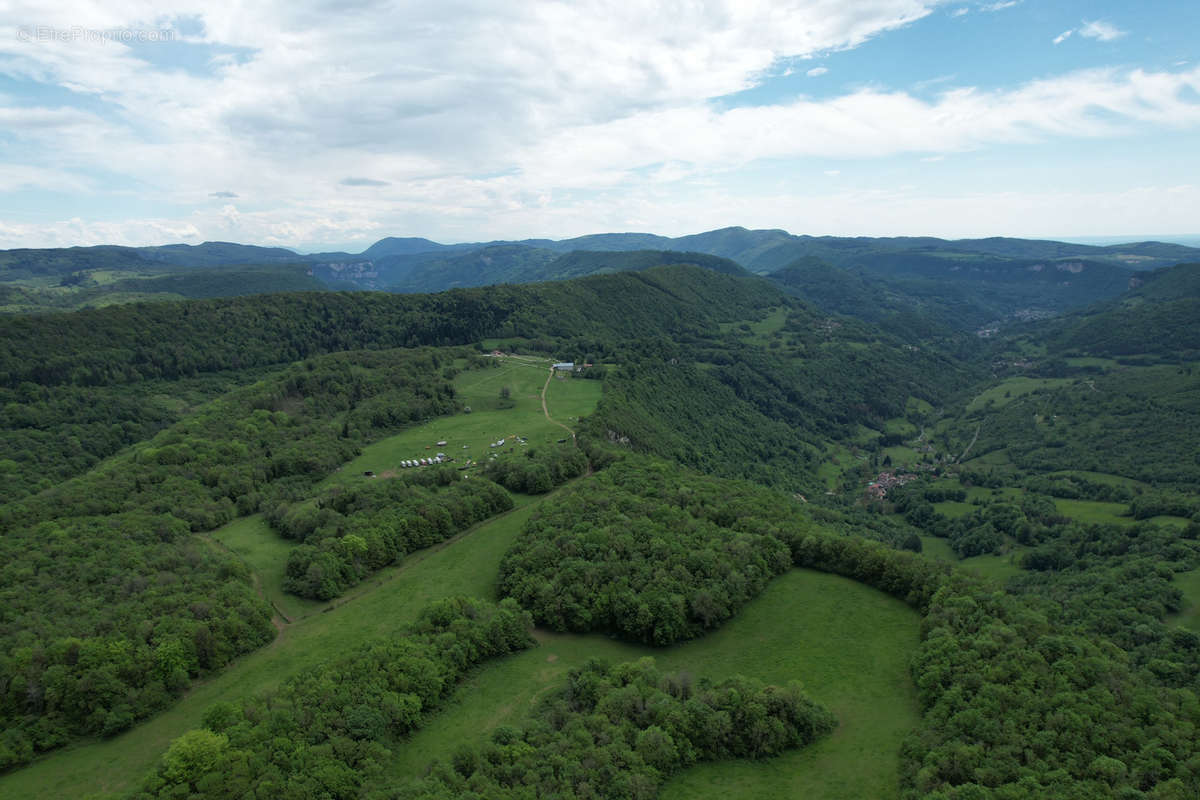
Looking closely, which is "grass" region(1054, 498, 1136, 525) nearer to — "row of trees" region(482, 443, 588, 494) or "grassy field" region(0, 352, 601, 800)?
"row of trees" region(482, 443, 588, 494)

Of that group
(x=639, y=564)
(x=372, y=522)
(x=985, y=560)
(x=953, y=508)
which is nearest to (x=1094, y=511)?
(x=953, y=508)

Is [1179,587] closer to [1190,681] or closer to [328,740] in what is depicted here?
[1190,681]

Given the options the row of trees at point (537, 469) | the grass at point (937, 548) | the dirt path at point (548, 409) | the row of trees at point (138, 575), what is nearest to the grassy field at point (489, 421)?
the dirt path at point (548, 409)

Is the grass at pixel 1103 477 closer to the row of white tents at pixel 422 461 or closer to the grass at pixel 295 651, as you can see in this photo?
the grass at pixel 295 651

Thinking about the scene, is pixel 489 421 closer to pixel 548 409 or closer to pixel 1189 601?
pixel 548 409

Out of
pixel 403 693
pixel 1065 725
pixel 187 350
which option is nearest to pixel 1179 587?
pixel 1065 725
